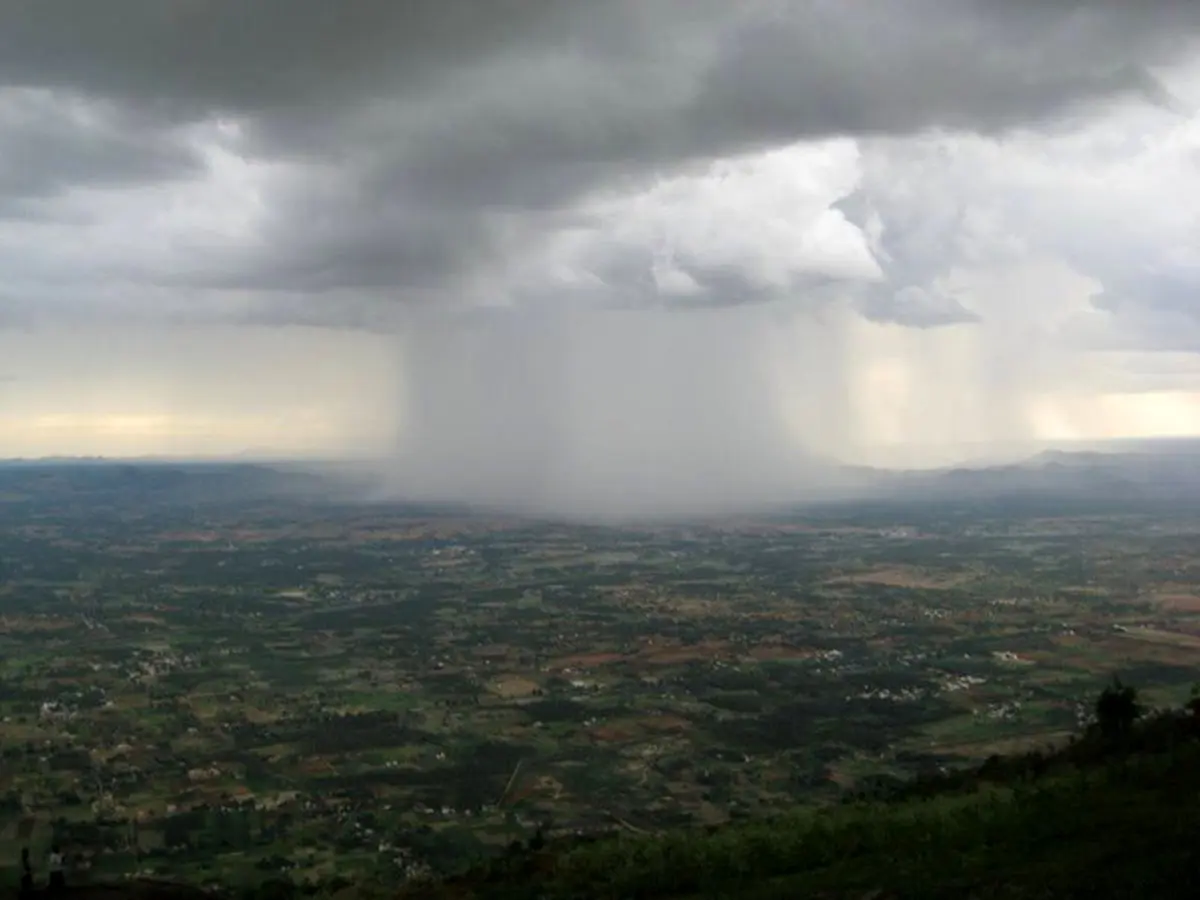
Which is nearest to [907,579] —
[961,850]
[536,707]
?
[536,707]

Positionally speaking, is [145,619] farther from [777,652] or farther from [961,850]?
[961,850]

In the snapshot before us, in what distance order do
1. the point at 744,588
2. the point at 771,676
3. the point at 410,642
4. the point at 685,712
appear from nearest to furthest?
the point at 685,712
the point at 771,676
the point at 410,642
the point at 744,588

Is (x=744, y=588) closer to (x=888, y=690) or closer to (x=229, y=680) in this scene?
(x=888, y=690)

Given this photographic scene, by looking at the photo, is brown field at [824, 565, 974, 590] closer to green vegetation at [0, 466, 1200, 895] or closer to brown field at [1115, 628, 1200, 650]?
green vegetation at [0, 466, 1200, 895]

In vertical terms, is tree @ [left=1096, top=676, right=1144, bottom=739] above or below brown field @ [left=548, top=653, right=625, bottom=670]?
above

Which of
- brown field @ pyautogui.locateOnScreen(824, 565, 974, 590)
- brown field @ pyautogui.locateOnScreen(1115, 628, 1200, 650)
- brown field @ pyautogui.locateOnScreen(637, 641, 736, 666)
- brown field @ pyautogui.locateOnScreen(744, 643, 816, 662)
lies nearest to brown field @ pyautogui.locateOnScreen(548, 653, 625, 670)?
brown field @ pyautogui.locateOnScreen(637, 641, 736, 666)

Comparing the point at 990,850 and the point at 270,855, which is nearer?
the point at 990,850

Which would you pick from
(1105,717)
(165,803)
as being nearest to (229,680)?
(165,803)

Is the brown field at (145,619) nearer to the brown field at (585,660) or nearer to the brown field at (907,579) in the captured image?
the brown field at (585,660)

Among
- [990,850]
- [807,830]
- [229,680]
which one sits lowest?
[229,680]
